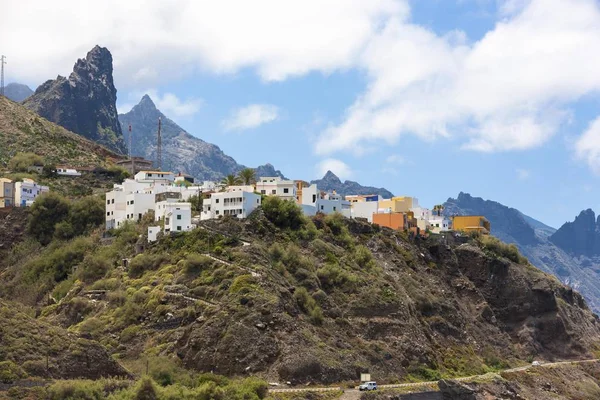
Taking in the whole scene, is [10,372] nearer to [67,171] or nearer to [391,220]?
[391,220]

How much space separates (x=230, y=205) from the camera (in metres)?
82.6

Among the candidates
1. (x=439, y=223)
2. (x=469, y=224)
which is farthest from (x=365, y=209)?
(x=469, y=224)

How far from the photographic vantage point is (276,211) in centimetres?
8438

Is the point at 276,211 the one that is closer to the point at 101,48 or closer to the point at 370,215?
the point at 370,215

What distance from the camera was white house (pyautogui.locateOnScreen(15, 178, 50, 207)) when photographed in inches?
3804

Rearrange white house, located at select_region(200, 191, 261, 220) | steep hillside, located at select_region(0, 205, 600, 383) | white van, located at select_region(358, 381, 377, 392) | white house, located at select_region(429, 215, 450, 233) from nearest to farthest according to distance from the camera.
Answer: white van, located at select_region(358, 381, 377, 392) → steep hillside, located at select_region(0, 205, 600, 383) → white house, located at select_region(200, 191, 261, 220) → white house, located at select_region(429, 215, 450, 233)

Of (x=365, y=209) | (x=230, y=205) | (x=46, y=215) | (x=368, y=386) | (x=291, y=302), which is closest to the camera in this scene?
(x=368, y=386)

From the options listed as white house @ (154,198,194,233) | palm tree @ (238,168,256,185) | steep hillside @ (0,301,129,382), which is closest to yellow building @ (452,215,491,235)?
palm tree @ (238,168,256,185)

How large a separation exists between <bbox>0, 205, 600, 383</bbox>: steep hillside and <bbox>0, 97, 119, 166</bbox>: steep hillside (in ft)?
105

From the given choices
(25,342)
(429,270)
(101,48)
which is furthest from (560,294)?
(101,48)

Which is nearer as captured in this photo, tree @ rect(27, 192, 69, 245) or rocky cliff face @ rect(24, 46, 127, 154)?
tree @ rect(27, 192, 69, 245)

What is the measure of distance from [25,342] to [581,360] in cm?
6523

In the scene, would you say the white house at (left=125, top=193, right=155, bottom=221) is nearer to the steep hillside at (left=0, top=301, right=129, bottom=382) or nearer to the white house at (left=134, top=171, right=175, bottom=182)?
the white house at (left=134, top=171, right=175, bottom=182)

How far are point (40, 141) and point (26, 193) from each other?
96.8ft
